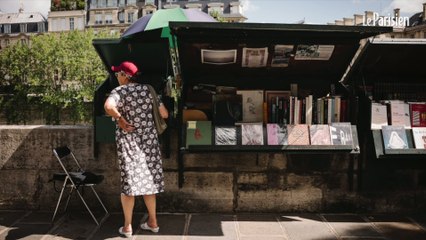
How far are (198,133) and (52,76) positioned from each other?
37760 millimetres

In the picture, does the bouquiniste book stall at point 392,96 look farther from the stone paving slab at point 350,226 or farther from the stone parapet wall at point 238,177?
the stone paving slab at point 350,226

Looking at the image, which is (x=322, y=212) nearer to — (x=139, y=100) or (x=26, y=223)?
(x=139, y=100)

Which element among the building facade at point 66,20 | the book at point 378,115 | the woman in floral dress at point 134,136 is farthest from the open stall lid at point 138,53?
the building facade at point 66,20

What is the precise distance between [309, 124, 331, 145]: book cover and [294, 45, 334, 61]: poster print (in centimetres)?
79

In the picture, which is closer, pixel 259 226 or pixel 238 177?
pixel 259 226

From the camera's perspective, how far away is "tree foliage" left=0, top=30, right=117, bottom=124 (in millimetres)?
36406

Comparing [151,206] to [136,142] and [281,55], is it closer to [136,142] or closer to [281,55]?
[136,142]

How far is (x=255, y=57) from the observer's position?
429 centimetres

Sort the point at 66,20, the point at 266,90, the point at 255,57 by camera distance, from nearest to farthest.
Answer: the point at 255,57
the point at 266,90
the point at 66,20

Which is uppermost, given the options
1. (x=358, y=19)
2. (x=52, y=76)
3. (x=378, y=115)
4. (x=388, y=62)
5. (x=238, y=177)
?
(x=358, y=19)

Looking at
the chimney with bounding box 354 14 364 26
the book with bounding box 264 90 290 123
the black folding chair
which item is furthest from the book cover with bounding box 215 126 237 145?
the chimney with bounding box 354 14 364 26

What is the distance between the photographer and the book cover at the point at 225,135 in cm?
413

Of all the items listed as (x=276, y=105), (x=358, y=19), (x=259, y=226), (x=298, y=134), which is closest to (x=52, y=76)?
(x=276, y=105)

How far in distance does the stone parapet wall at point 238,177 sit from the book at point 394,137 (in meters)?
0.56
